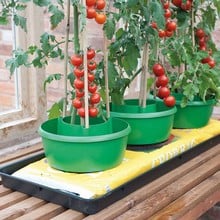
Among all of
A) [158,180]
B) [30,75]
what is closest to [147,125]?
[158,180]

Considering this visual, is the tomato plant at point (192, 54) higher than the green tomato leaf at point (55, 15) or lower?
lower

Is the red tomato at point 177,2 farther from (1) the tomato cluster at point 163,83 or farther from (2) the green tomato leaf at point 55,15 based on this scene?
(2) the green tomato leaf at point 55,15

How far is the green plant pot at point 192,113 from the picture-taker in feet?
4.82

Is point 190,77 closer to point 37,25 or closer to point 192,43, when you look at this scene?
point 192,43

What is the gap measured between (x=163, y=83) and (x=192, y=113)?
172mm

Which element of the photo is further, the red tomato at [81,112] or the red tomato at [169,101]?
the red tomato at [169,101]

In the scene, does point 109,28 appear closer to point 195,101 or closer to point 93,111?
point 93,111

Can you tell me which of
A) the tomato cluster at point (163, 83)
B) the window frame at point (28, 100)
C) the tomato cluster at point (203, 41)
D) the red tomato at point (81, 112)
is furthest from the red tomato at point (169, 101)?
the window frame at point (28, 100)

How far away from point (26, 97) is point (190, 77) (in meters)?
0.51

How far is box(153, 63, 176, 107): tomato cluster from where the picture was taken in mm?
1347

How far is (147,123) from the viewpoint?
4.27 feet

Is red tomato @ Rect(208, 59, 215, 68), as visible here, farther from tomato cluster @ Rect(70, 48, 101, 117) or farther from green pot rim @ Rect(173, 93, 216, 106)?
tomato cluster @ Rect(70, 48, 101, 117)

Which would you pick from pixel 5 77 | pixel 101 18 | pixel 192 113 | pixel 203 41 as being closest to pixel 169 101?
pixel 192 113

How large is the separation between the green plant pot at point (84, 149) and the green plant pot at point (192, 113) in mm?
351
